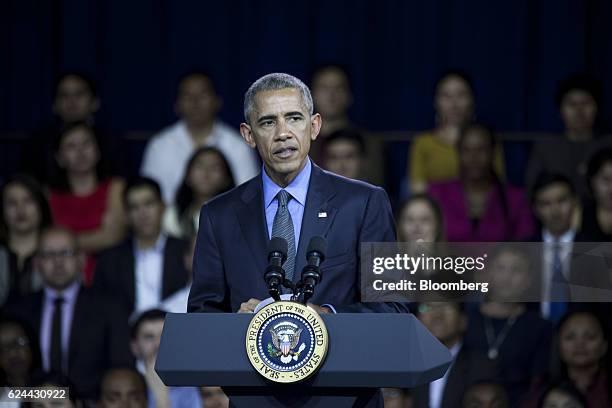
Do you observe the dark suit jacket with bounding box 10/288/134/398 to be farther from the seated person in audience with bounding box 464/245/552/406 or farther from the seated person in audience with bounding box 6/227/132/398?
the seated person in audience with bounding box 464/245/552/406

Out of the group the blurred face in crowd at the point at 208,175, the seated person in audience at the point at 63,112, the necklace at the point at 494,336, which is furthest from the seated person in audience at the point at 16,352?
the necklace at the point at 494,336

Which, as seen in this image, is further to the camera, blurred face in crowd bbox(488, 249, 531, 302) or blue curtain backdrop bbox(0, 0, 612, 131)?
blue curtain backdrop bbox(0, 0, 612, 131)

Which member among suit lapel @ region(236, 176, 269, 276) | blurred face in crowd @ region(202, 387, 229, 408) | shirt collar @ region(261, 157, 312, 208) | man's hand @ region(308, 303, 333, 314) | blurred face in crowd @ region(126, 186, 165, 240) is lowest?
blurred face in crowd @ region(202, 387, 229, 408)

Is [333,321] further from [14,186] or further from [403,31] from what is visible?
[403,31]

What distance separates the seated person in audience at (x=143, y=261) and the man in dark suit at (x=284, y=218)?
236 cm

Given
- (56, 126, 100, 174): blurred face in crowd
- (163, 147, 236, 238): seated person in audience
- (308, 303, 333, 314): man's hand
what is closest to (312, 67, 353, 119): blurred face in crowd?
(163, 147, 236, 238): seated person in audience

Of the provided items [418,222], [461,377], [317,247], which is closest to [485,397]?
[461,377]

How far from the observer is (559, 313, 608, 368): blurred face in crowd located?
4.46m

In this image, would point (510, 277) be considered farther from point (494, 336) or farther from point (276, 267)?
point (276, 267)

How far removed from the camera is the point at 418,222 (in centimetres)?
487

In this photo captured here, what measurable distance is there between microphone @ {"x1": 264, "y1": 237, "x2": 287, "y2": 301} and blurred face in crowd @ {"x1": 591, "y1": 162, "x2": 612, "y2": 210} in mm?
2925

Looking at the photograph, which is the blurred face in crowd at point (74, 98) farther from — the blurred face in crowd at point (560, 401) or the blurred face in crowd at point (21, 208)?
the blurred face in crowd at point (560, 401)

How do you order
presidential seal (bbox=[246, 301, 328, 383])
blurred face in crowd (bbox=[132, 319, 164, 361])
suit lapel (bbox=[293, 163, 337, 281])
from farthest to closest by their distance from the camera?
blurred face in crowd (bbox=[132, 319, 164, 361])
suit lapel (bbox=[293, 163, 337, 281])
presidential seal (bbox=[246, 301, 328, 383])

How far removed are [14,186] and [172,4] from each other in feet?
4.94
